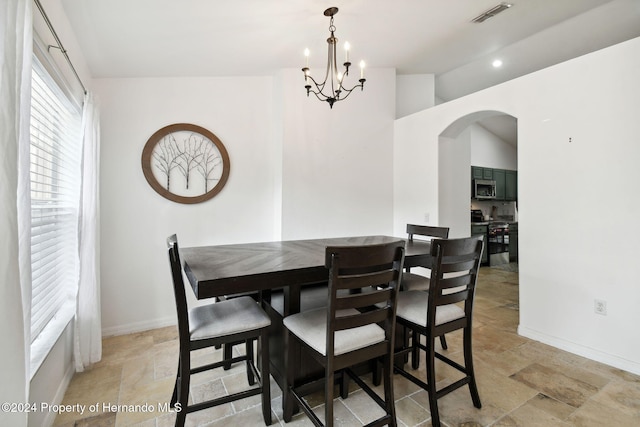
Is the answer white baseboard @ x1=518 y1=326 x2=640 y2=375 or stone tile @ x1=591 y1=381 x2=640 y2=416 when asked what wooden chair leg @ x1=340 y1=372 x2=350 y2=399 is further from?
white baseboard @ x1=518 y1=326 x2=640 y2=375

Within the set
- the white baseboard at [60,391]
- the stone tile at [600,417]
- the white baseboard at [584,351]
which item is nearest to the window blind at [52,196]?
the white baseboard at [60,391]

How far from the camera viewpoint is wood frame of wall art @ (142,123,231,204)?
302cm

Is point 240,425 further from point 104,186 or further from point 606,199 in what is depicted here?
point 606,199

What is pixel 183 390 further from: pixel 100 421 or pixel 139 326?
pixel 139 326

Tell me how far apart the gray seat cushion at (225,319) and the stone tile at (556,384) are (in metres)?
1.92

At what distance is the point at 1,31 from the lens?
35.8 inches

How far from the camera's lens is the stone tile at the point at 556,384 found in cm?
189

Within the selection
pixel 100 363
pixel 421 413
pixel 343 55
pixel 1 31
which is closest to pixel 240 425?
pixel 421 413

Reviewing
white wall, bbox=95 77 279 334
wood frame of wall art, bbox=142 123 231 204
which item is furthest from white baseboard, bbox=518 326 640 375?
wood frame of wall art, bbox=142 123 231 204

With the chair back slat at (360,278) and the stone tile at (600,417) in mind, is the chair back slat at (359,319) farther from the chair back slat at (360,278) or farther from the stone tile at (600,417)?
the stone tile at (600,417)

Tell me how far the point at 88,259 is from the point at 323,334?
1.91 meters

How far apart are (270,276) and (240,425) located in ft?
3.08

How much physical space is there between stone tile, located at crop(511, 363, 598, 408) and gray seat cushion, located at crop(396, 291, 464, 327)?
2.89ft

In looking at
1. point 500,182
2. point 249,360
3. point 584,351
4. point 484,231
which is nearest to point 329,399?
point 249,360
